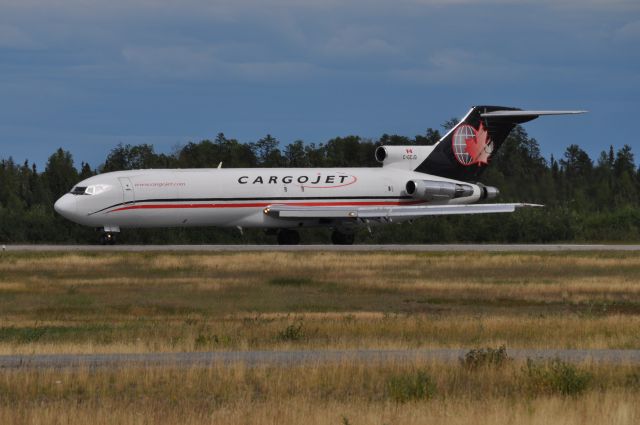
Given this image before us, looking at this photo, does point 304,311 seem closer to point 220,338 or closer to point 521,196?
point 220,338

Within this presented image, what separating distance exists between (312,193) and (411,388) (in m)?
45.5

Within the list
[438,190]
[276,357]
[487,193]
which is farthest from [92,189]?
[276,357]

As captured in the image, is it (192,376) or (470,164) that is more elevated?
(470,164)

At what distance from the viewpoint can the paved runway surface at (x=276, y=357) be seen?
19.2m

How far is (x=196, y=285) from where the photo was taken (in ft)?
125

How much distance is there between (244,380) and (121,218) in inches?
1643

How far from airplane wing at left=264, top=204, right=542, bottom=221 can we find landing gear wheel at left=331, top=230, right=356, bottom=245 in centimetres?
195

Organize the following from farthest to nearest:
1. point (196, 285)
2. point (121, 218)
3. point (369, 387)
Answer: point (121, 218)
point (196, 285)
point (369, 387)

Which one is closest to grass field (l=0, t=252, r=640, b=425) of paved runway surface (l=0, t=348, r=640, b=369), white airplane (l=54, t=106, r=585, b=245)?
paved runway surface (l=0, t=348, r=640, b=369)

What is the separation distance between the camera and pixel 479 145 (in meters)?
66.4

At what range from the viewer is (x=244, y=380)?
17531 millimetres

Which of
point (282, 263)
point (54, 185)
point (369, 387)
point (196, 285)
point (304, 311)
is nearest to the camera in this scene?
point (369, 387)

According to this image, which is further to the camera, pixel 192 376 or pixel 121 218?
pixel 121 218

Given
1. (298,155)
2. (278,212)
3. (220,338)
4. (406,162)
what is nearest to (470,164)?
(406,162)
